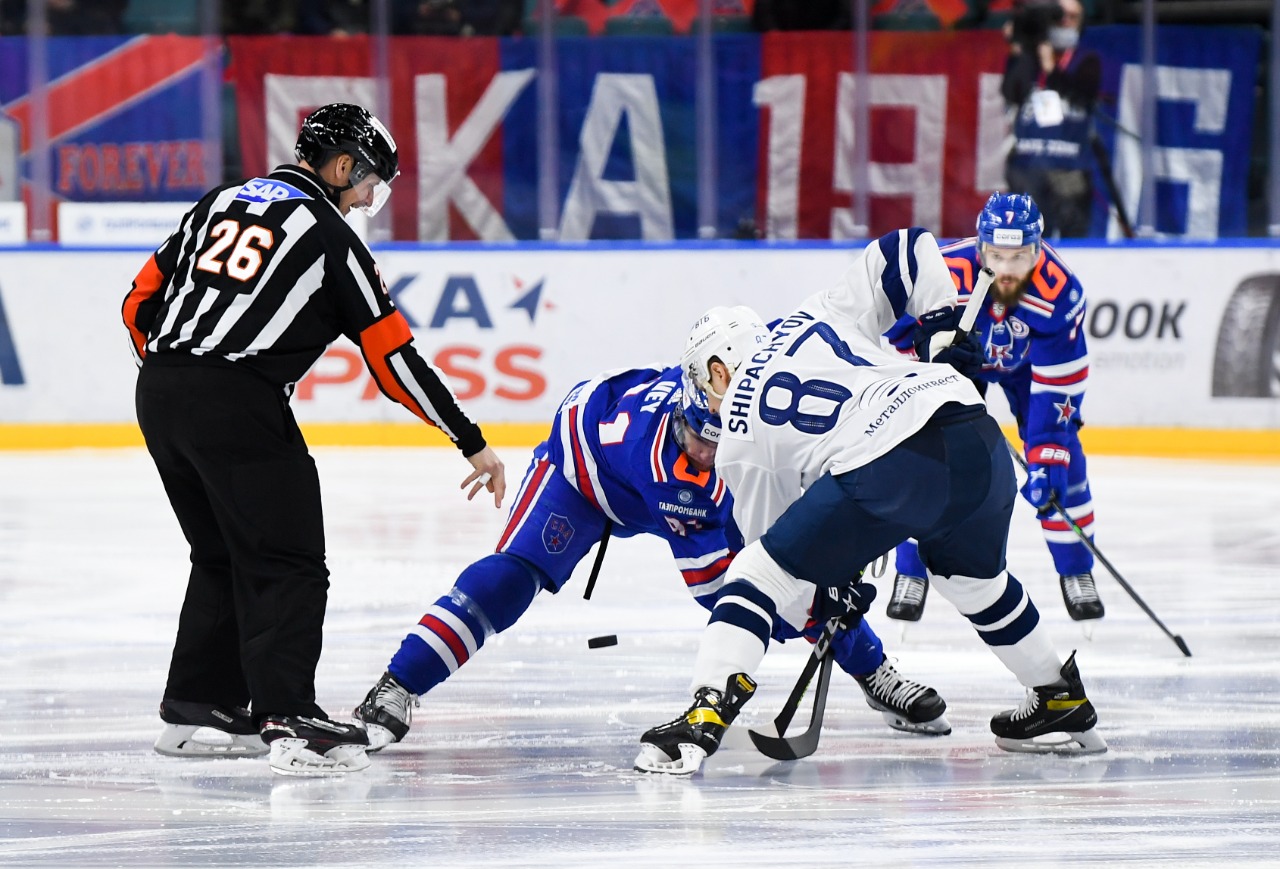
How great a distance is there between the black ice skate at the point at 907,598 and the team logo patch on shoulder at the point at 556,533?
163 centimetres

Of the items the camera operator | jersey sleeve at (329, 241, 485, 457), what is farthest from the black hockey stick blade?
the camera operator

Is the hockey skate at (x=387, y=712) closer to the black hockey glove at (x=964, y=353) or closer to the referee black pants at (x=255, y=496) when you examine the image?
the referee black pants at (x=255, y=496)

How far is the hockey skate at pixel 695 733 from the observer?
11.3 feet

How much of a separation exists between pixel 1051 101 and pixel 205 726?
261 inches

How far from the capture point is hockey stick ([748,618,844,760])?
368 cm

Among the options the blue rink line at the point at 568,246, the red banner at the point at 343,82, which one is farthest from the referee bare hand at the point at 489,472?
the red banner at the point at 343,82

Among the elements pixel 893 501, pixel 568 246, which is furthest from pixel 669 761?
pixel 568 246

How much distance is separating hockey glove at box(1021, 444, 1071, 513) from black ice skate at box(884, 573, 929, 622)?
0.38 metres

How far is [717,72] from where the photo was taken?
969 cm

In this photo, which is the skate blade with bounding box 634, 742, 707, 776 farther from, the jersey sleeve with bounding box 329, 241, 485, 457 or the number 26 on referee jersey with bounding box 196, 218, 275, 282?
the number 26 on referee jersey with bounding box 196, 218, 275, 282

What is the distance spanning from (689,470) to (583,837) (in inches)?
30.4

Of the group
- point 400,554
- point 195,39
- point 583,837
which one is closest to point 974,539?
point 583,837

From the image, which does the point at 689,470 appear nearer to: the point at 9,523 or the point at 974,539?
the point at 974,539

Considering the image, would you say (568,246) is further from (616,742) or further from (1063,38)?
(616,742)
